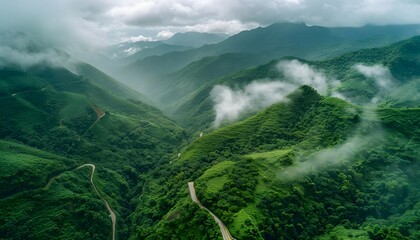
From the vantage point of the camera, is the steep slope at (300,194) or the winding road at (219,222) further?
the steep slope at (300,194)

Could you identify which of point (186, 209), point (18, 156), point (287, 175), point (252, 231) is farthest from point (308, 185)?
point (18, 156)

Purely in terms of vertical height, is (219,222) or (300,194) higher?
(219,222)

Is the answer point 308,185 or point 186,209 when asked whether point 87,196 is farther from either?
point 308,185

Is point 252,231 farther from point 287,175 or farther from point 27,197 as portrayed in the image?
point 27,197

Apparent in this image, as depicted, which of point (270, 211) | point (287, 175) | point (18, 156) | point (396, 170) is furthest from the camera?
point (18, 156)

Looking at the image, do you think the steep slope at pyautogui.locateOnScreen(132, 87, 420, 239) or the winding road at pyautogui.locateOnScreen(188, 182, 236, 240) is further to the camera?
the steep slope at pyautogui.locateOnScreen(132, 87, 420, 239)

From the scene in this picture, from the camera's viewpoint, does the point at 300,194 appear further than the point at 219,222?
Yes

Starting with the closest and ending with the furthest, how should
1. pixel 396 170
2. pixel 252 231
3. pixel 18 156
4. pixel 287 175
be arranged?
1. pixel 252 231
2. pixel 287 175
3. pixel 396 170
4. pixel 18 156

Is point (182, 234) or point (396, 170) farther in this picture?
point (396, 170)

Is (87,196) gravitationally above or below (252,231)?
below

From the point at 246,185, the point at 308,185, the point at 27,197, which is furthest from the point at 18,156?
the point at 308,185
